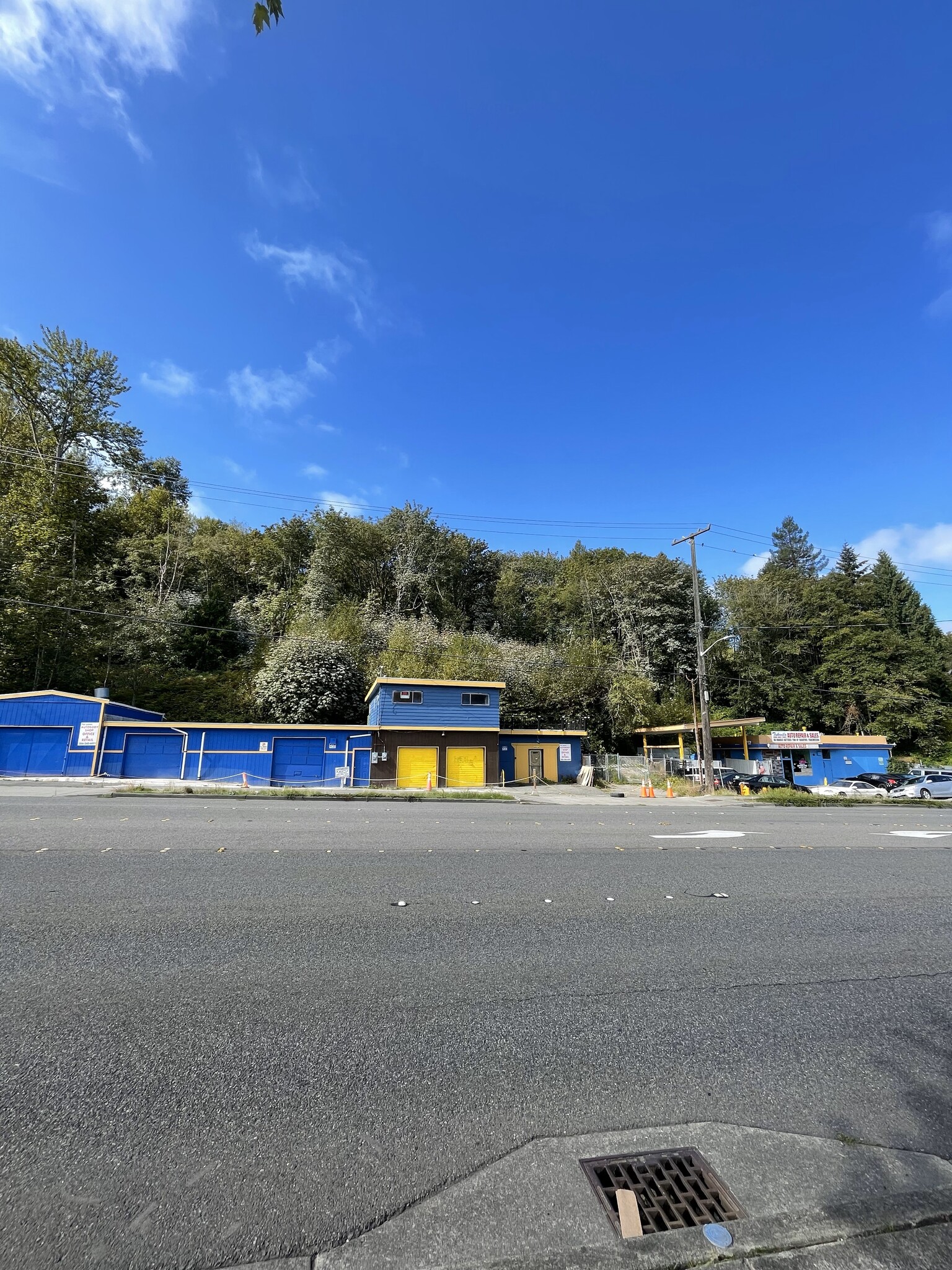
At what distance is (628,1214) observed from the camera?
6.44 feet

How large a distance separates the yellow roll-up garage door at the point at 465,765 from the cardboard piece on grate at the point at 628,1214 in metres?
24.5

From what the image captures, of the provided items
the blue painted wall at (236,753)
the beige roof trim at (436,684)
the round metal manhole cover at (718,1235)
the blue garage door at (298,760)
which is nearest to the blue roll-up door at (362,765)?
the blue painted wall at (236,753)

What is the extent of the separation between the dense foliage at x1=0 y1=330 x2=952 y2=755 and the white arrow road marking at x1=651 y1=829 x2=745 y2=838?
23.5 meters

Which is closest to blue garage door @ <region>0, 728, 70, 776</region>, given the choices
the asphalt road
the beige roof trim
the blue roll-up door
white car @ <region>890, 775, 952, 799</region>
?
the blue roll-up door

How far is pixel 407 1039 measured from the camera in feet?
10.2

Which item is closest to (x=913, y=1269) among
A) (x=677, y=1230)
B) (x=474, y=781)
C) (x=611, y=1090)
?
(x=677, y=1230)

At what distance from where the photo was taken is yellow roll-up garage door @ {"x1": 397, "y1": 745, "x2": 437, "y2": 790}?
25.5m

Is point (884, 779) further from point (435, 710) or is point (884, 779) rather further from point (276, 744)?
point (276, 744)

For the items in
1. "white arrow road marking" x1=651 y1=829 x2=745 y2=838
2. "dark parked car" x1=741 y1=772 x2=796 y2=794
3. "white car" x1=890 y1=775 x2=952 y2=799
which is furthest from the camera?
"dark parked car" x1=741 y1=772 x2=796 y2=794

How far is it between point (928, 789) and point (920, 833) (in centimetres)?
2017

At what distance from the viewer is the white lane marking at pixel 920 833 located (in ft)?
36.4

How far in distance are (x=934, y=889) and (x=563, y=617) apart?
133 ft

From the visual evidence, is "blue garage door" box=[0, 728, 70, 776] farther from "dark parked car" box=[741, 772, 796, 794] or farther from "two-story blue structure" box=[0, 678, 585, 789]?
"dark parked car" box=[741, 772, 796, 794]

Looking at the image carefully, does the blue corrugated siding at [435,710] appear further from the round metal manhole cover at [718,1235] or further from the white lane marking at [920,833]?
the round metal manhole cover at [718,1235]
